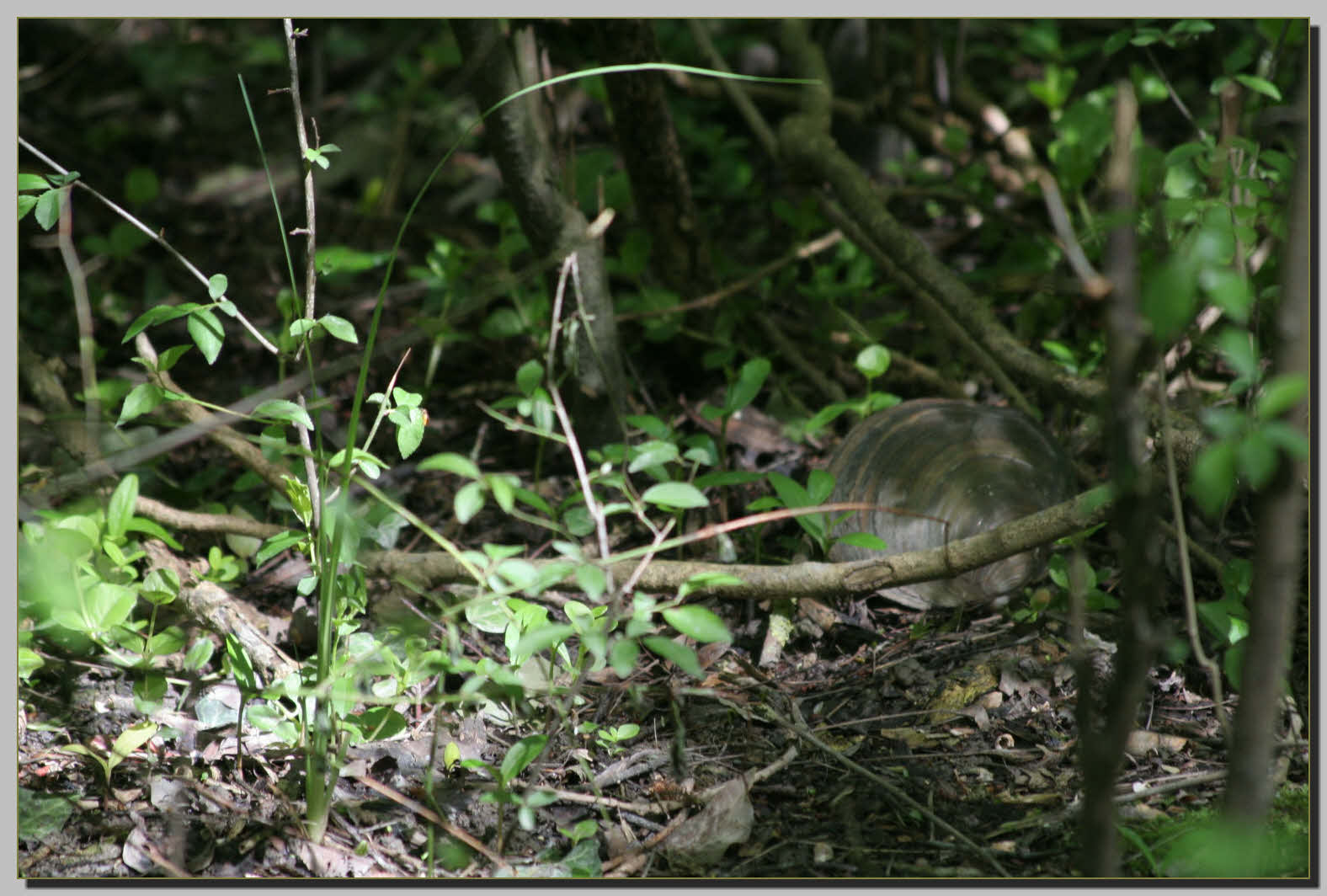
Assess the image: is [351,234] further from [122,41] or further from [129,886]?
[129,886]

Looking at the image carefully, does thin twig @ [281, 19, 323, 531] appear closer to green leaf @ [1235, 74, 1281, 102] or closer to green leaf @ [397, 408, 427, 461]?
green leaf @ [397, 408, 427, 461]

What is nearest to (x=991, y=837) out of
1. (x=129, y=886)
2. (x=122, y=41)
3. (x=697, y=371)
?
(x=129, y=886)

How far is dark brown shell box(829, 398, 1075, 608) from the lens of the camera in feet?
6.93

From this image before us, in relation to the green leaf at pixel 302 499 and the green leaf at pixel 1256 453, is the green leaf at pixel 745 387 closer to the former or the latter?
the green leaf at pixel 302 499

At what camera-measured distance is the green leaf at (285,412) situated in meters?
1.51

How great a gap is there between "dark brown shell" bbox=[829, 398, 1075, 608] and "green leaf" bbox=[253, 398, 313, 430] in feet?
3.28

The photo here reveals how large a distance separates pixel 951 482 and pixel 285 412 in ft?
3.98

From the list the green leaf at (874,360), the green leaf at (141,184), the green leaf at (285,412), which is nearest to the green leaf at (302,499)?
the green leaf at (285,412)

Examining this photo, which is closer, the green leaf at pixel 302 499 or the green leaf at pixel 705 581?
the green leaf at pixel 705 581

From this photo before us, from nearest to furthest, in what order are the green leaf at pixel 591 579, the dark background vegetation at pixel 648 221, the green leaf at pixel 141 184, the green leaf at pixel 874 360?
the green leaf at pixel 591 579
the green leaf at pixel 874 360
the dark background vegetation at pixel 648 221
the green leaf at pixel 141 184

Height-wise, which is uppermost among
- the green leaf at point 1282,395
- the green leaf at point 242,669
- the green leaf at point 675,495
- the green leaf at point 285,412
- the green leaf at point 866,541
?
the green leaf at point 1282,395

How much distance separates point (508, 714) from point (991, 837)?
29.5 inches

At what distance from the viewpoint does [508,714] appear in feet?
6.03

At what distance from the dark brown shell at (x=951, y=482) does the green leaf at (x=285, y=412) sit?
100 centimetres
